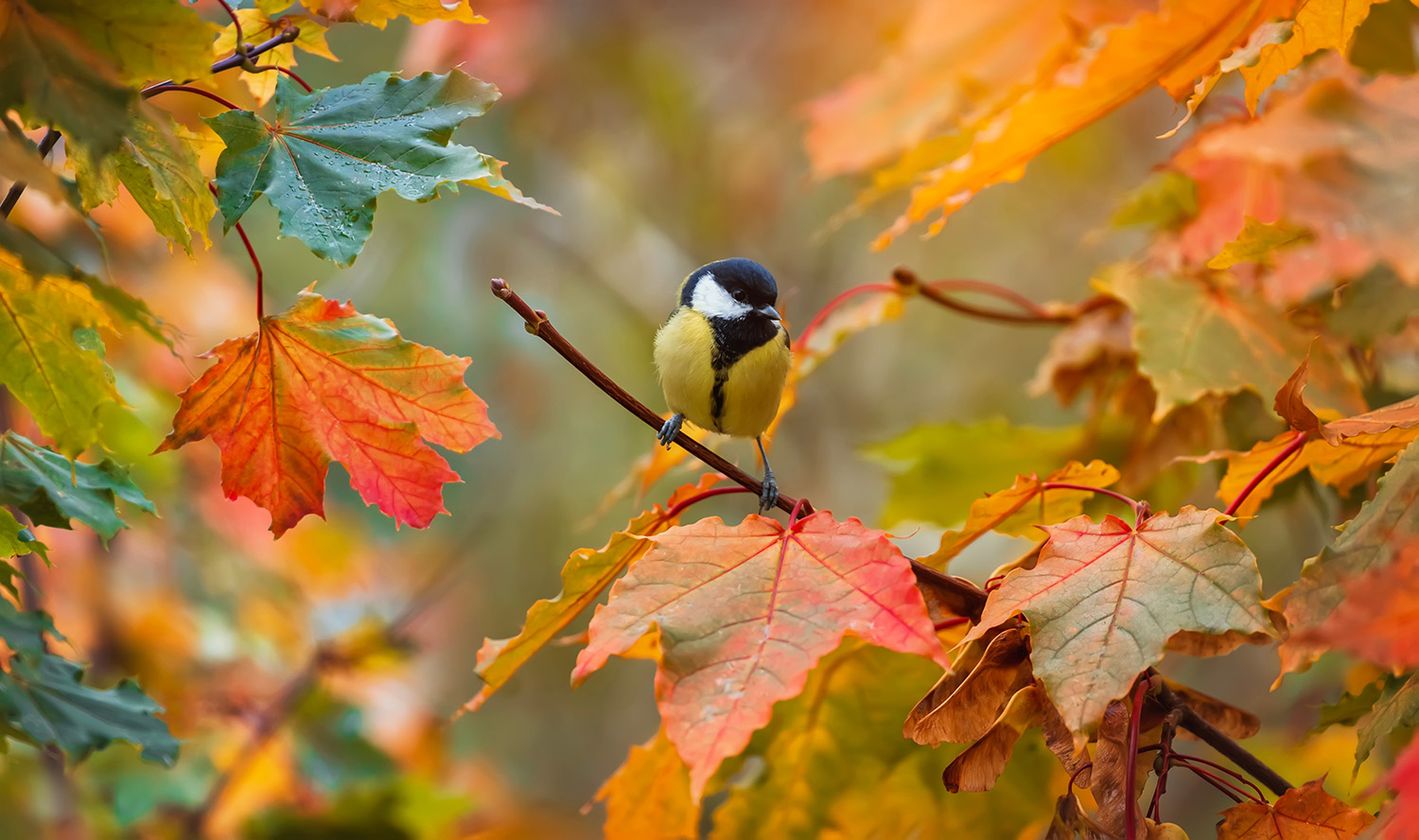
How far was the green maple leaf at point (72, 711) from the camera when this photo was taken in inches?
40.8

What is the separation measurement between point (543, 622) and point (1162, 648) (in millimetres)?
616

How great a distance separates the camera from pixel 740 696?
0.87 m

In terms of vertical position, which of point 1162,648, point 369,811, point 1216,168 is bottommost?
point 369,811

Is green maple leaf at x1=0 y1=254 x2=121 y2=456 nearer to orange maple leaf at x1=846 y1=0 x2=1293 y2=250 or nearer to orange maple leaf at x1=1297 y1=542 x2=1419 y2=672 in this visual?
orange maple leaf at x1=846 y1=0 x2=1293 y2=250

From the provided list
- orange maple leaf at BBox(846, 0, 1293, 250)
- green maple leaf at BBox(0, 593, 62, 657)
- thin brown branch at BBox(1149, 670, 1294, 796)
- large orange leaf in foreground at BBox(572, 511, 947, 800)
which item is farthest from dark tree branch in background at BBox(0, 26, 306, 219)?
thin brown branch at BBox(1149, 670, 1294, 796)

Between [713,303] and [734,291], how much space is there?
1.9 inches

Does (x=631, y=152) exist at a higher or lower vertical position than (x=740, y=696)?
lower

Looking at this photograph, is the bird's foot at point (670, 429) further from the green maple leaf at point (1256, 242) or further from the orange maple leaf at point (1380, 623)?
the orange maple leaf at point (1380, 623)

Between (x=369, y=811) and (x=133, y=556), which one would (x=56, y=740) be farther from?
(x=133, y=556)

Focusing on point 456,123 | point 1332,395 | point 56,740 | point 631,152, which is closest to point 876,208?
point 631,152

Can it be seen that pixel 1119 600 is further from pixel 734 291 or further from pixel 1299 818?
pixel 734 291

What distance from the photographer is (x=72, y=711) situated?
1.09 meters

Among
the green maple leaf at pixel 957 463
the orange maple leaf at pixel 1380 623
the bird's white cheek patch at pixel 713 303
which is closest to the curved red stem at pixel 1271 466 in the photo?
the orange maple leaf at pixel 1380 623

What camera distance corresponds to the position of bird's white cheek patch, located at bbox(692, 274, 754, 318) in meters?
1.97
